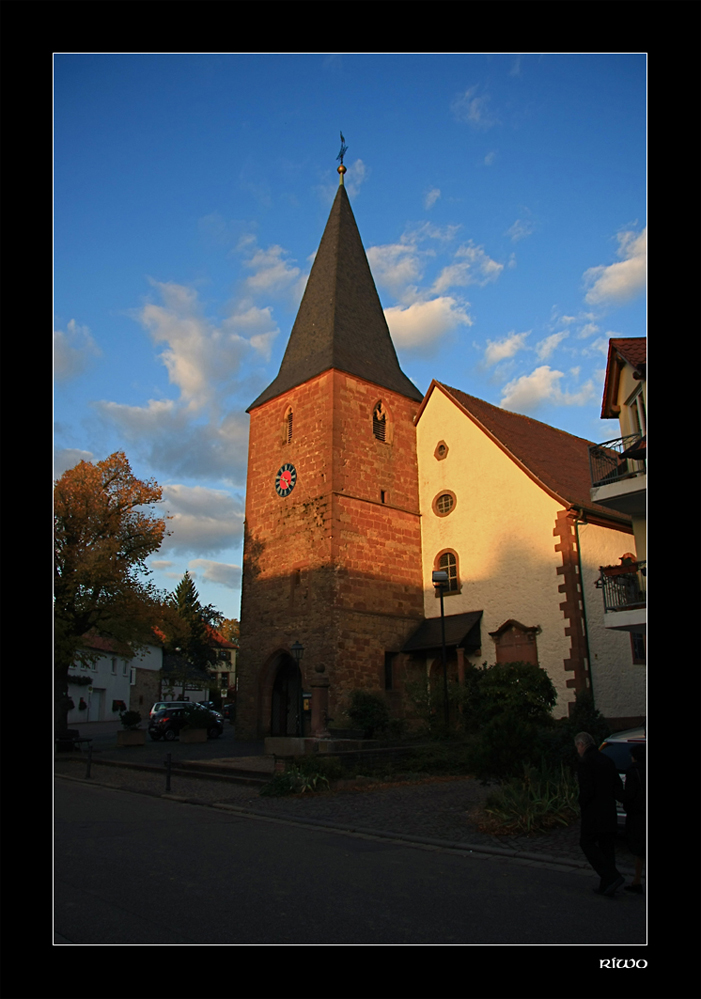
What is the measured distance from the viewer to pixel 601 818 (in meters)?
6.23

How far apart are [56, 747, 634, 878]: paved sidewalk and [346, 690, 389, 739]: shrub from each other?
468 cm

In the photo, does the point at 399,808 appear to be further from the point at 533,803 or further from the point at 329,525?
the point at 329,525

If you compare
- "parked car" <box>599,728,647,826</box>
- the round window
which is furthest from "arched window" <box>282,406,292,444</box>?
"parked car" <box>599,728,647,826</box>

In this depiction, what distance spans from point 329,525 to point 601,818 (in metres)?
17.8

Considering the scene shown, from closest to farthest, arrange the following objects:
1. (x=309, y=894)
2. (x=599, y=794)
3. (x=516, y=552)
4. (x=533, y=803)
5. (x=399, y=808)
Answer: (x=309, y=894) < (x=599, y=794) < (x=533, y=803) < (x=399, y=808) < (x=516, y=552)

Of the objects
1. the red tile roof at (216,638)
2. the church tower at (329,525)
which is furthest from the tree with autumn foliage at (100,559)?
the red tile roof at (216,638)

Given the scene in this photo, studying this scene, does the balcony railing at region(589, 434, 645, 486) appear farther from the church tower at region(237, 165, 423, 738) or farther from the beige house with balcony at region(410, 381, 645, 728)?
the church tower at region(237, 165, 423, 738)

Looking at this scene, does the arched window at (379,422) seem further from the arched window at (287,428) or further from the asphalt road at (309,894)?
the asphalt road at (309,894)

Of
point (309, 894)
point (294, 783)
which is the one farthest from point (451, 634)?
point (309, 894)

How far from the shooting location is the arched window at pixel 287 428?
26.9 metres

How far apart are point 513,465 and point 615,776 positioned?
17.4 metres
